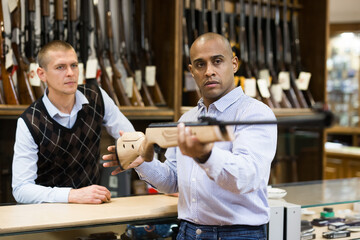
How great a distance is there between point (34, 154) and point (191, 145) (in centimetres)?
118

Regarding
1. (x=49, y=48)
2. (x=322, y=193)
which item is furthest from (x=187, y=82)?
(x=322, y=193)

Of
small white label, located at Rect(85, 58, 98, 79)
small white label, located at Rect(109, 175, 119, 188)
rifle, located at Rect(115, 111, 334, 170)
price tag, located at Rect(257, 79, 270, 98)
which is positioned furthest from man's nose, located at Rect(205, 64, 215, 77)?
price tag, located at Rect(257, 79, 270, 98)

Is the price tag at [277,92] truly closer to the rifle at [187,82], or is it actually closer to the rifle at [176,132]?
the rifle at [187,82]

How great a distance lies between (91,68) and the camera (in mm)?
3209

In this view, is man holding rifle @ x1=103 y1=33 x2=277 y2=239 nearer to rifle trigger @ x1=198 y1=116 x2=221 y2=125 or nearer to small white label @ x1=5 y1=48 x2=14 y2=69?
rifle trigger @ x1=198 y1=116 x2=221 y2=125

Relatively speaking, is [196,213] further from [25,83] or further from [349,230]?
[25,83]

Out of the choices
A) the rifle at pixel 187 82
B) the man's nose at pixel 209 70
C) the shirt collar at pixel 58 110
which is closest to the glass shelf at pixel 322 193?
the man's nose at pixel 209 70

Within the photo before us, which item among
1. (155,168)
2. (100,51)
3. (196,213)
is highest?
(100,51)

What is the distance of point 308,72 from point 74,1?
238cm

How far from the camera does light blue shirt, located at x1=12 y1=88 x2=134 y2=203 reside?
6.43 ft

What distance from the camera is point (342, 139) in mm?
7406

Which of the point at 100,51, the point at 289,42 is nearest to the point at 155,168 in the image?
the point at 100,51

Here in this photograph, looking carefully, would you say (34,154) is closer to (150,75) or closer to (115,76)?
(115,76)

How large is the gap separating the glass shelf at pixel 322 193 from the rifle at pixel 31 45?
5.43 ft
